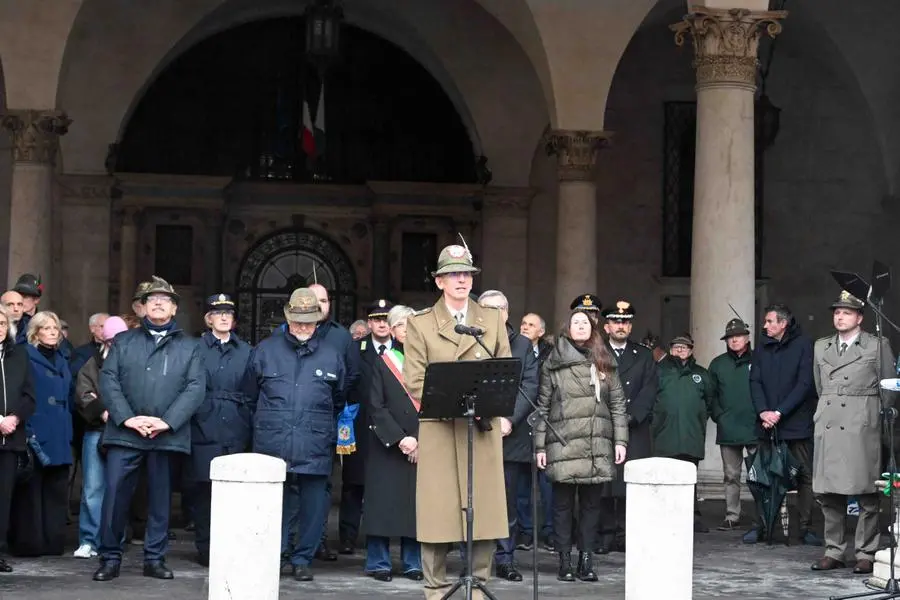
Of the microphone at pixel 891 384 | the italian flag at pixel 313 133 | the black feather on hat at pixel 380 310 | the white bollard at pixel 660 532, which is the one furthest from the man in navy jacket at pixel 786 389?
the italian flag at pixel 313 133

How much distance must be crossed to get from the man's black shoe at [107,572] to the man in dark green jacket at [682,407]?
5.11 metres

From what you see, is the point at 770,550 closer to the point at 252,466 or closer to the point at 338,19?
the point at 252,466

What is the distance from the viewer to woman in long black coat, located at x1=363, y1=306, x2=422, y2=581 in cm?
984

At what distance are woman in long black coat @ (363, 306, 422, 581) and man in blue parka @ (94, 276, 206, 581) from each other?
3.96 ft

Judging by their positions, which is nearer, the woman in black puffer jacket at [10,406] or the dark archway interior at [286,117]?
the woman in black puffer jacket at [10,406]

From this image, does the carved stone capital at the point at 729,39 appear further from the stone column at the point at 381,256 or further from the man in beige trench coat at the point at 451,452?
the stone column at the point at 381,256

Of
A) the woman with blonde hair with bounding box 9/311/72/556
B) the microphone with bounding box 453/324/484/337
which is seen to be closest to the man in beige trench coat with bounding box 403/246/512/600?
the microphone with bounding box 453/324/484/337

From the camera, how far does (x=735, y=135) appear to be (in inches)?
584

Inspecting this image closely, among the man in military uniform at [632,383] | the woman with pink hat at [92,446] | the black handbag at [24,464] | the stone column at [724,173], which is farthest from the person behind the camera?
the stone column at [724,173]

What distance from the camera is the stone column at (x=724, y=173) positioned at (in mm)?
14758

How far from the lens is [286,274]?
25094mm

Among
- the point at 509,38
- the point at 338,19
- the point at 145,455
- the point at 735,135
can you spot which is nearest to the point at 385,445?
the point at 145,455

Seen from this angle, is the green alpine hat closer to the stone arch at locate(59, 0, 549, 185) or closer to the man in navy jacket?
the man in navy jacket

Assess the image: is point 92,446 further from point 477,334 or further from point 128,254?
point 128,254
